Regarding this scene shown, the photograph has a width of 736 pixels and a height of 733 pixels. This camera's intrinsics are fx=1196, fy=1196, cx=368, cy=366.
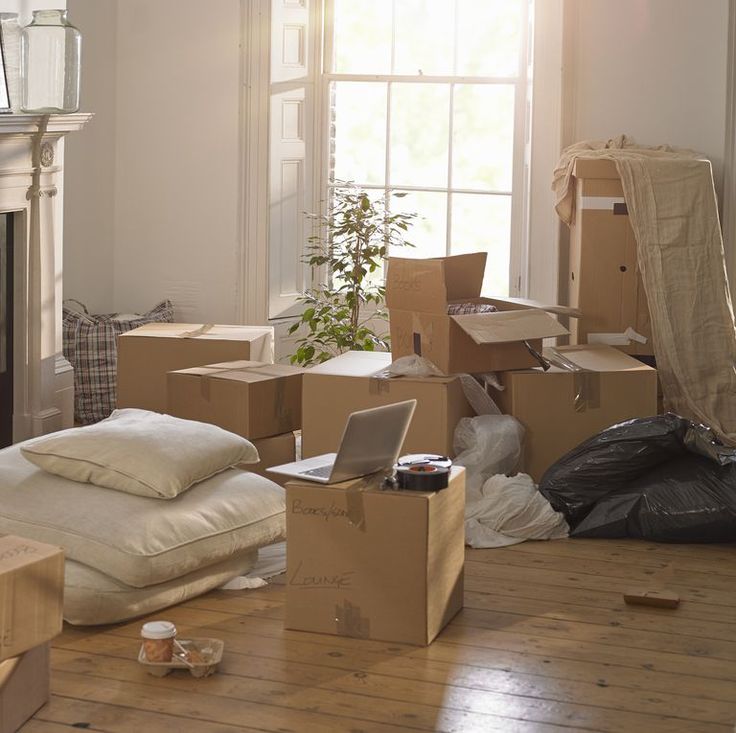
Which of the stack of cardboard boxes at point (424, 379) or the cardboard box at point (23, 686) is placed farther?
the stack of cardboard boxes at point (424, 379)

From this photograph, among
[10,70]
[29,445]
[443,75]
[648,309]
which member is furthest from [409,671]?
[443,75]

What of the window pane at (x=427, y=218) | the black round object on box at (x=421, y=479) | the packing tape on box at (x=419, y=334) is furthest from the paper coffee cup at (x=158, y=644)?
the window pane at (x=427, y=218)

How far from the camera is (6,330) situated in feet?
15.4

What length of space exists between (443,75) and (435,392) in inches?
95.0

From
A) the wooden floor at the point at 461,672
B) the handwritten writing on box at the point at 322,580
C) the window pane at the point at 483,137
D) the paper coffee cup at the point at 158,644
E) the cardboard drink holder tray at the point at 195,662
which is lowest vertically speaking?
the wooden floor at the point at 461,672

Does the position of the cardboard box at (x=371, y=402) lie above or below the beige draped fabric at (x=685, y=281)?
below

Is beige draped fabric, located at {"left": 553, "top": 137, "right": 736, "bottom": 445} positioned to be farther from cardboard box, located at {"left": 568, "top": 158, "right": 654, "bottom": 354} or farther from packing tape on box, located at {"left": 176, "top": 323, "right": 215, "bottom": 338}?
packing tape on box, located at {"left": 176, "top": 323, "right": 215, "bottom": 338}

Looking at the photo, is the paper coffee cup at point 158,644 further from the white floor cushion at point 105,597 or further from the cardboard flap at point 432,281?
the cardboard flap at point 432,281

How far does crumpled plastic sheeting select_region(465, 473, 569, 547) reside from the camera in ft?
12.5

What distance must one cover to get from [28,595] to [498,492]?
186cm

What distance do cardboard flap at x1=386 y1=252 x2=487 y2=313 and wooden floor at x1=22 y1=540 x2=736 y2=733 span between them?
1.14m

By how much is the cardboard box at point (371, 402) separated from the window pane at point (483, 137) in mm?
1885

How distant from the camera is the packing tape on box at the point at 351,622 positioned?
2.92 meters

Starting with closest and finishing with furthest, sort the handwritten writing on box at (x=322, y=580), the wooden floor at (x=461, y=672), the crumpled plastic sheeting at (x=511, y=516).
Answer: the wooden floor at (x=461, y=672) < the handwritten writing on box at (x=322, y=580) < the crumpled plastic sheeting at (x=511, y=516)
